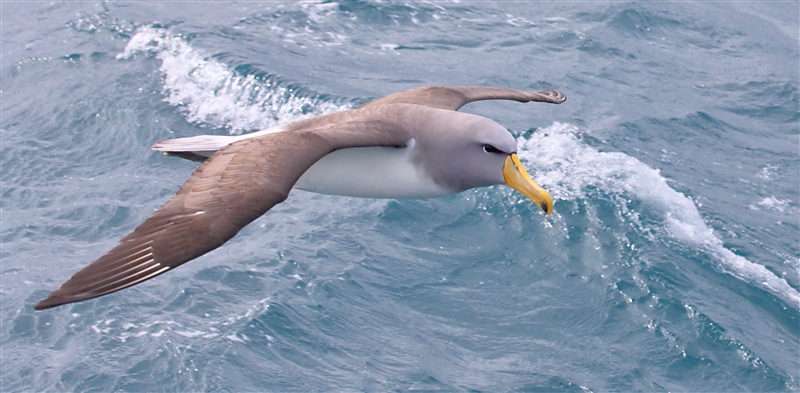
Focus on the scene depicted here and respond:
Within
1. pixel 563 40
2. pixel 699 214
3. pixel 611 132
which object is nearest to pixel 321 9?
pixel 563 40

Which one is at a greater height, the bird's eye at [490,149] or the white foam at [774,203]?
the bird's eye at [490,149]

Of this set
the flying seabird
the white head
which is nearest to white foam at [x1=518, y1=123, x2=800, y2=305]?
the flying seabird

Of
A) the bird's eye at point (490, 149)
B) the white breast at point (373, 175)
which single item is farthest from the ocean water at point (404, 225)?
the bird's eye at point (490, 149)

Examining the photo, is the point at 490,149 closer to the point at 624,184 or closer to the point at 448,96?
the point at 448,96

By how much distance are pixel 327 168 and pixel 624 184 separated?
635 cm

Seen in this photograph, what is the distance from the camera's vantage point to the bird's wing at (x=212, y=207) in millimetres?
5594

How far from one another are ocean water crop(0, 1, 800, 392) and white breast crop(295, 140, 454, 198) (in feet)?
8.90

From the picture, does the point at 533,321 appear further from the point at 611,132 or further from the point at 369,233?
the point at 611,132

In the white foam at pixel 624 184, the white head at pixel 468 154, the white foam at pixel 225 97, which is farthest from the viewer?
the white foam at pixel 225 97

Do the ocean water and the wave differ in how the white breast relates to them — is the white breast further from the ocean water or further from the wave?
the wave

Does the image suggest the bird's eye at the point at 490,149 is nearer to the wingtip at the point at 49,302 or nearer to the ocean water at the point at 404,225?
the ocean water at the point at 404,225

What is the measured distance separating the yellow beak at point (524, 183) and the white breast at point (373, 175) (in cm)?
61

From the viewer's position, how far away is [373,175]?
26.7 ft

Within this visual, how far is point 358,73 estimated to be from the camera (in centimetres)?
1667
